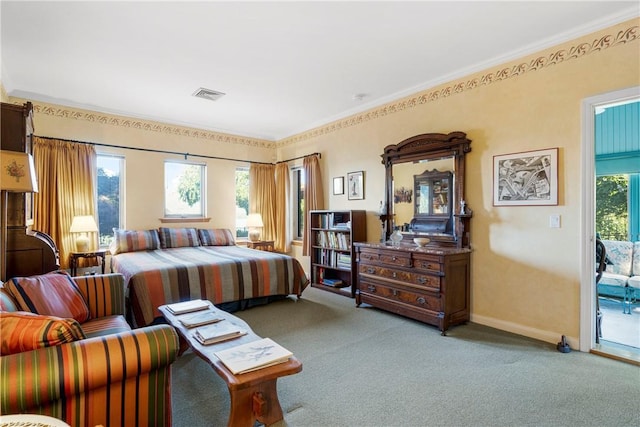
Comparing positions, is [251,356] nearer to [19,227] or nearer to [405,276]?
[405,276]

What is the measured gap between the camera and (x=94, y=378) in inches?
48.9

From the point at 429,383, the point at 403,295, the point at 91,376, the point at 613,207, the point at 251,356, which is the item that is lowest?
the point at 429,383

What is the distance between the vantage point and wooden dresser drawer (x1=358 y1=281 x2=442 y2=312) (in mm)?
3121

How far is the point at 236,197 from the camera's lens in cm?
591

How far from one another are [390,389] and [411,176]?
2.47 meters

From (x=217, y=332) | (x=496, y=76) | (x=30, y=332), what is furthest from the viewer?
(x=496, y=76)

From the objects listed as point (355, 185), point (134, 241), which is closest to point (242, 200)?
point (134, 241)

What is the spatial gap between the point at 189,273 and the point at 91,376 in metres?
2.20

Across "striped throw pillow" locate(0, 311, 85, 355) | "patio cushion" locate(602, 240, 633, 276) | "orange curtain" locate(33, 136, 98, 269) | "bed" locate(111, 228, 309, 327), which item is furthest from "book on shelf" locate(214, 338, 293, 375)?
"patio cushion" locate(602, 240, 633, 276)

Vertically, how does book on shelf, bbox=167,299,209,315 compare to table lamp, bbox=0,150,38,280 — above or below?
below

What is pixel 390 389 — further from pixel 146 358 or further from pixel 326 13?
pixel 326 13

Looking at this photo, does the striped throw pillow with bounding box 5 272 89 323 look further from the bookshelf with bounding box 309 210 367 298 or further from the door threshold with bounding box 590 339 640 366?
the door threshold with bounding box 590 339 640 366

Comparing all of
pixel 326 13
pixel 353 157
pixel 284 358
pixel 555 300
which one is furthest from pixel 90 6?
pixel 555 300

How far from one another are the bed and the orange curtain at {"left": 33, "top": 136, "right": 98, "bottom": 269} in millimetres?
564
